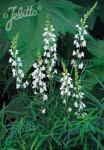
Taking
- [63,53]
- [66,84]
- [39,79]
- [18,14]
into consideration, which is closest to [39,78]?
[39,79]

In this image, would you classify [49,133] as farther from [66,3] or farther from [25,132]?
[66,3]

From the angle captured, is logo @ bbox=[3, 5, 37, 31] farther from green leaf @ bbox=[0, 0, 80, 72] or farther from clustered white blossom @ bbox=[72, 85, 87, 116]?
clustered white blossom @ bbox=[72, 85, 87, 116]

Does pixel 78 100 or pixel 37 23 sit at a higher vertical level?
pixel 37 23

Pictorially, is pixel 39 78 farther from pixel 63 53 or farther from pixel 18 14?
pixel 63 53

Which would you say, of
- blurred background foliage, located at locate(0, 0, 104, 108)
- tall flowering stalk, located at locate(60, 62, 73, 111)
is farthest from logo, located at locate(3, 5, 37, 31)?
tall flowering stalk, located at locate(60, 62, 73, 111)

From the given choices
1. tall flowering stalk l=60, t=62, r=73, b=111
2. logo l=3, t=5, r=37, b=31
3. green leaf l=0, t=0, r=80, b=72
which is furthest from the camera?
logo l=3, t=5, r=37, b=31

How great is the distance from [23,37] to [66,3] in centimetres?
40

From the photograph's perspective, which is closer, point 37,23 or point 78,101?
point 78,101

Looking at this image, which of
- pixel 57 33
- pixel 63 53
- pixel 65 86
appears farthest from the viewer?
pixel 63 53

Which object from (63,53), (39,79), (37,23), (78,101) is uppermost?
(37,23)

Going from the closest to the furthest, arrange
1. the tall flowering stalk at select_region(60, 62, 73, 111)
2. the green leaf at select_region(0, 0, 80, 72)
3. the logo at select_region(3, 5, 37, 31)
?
the tall flowering stalk at select_region(60, 62, 73, 111), the green leaf at select_region(0, 0, 80, 72), the logo at select_region(3, 5, 37, 31)

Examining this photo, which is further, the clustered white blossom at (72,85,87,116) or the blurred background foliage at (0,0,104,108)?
the blurred background foliage at (0,0,104,108)

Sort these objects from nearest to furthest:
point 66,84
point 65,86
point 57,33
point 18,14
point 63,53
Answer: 1. point 66,84
2. point 65,86
3. point 57,33
4. point 18,14
5. point 63,53

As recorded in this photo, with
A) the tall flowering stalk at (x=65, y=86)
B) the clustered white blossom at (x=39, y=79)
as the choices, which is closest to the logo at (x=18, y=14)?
the clustered white blossom at (x=39, y=79)
